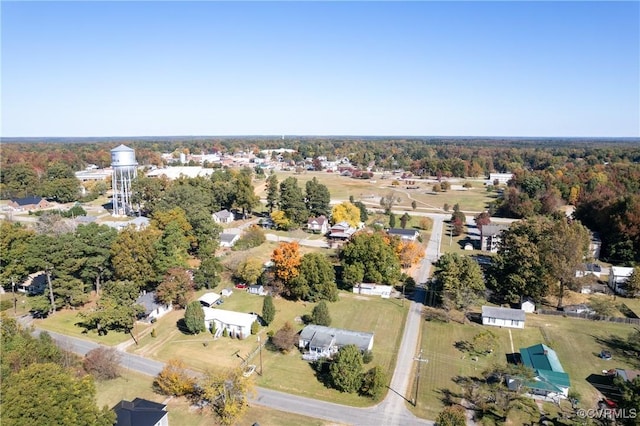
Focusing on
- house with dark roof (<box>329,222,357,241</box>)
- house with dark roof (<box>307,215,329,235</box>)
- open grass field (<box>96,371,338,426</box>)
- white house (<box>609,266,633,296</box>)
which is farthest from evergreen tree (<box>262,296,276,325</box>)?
white house (<box>609,266,633,296</box>)

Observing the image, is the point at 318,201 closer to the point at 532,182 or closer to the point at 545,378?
the point at 532,182

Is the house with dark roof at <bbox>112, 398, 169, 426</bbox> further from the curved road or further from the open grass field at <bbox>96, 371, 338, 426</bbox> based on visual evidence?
the curved road

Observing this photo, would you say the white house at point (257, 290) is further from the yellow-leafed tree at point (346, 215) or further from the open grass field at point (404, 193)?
the open grass field at point (404, 193)

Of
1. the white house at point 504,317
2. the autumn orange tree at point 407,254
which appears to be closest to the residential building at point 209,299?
the autumn orange tree at point 407,254

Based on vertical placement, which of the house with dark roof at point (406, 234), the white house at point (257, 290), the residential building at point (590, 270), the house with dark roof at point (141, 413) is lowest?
the house with dark roof at point (141, 413)

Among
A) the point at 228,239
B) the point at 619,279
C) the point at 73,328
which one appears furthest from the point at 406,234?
the point at 73,328

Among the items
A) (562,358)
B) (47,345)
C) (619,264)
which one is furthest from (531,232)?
(47,345)
